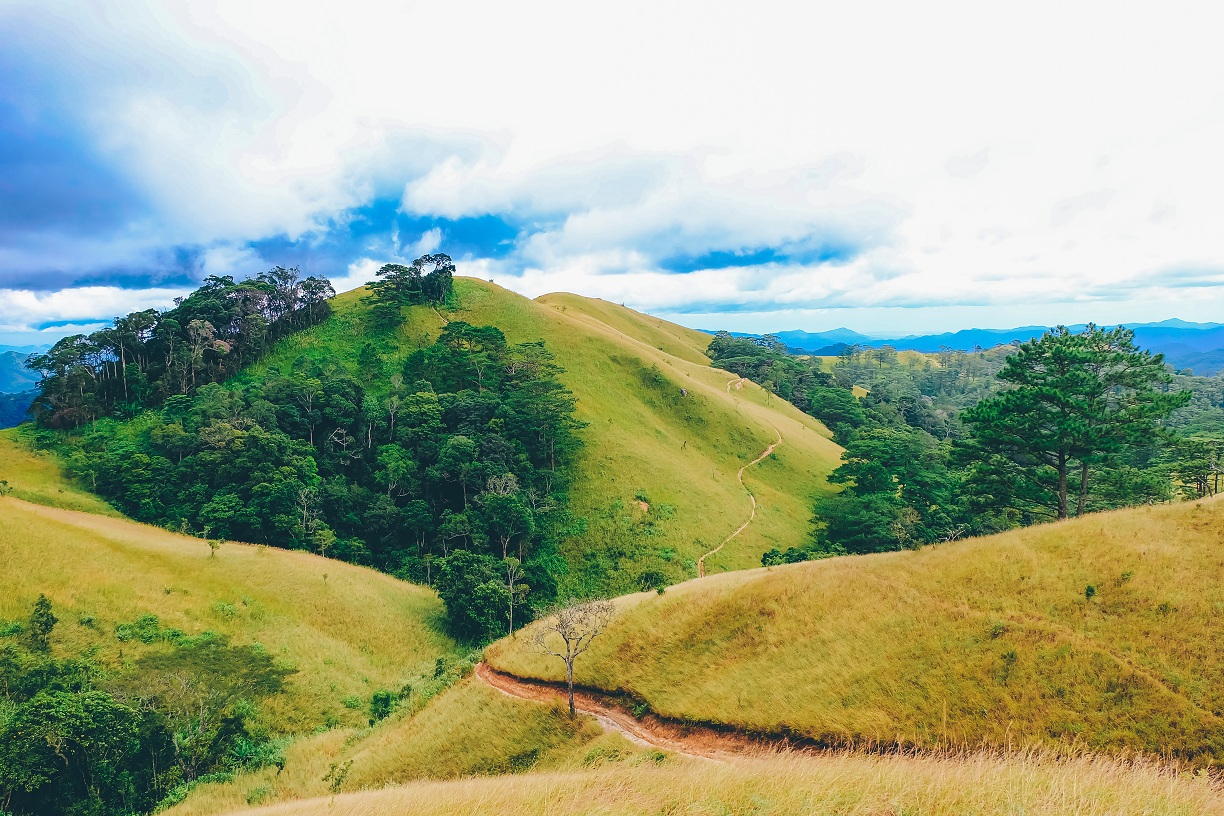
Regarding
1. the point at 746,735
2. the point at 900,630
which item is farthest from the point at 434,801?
the point at 900,630

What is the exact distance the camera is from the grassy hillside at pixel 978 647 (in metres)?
13.7

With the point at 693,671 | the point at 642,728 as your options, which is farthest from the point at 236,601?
the point at 693,671

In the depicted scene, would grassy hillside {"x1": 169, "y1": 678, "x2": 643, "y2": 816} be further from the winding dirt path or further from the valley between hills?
the winding dirt path

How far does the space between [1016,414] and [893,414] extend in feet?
294

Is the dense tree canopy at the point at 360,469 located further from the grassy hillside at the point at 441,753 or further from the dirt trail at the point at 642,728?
the dirt trail at the point at 642,728

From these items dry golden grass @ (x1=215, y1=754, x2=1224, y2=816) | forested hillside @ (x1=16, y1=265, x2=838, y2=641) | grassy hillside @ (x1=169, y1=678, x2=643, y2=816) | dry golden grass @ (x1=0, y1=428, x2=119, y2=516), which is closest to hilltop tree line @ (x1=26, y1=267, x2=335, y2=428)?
forested hillside @ (x1=16, y1=265, x2=838, y2=641)

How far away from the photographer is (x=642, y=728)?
19391mm

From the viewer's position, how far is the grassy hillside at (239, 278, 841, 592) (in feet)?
167

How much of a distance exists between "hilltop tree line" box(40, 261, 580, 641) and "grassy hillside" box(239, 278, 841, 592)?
5.02 metres

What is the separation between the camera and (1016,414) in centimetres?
2586

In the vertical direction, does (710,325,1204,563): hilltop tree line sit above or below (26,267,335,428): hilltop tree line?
below

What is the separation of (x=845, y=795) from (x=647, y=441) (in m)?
59.0

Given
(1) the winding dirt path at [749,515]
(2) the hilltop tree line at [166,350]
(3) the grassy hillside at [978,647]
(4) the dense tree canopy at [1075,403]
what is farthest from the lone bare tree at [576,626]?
(2) the hilltop tree line at [166,350]

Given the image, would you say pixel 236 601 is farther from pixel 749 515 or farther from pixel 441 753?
pixel 749 515
